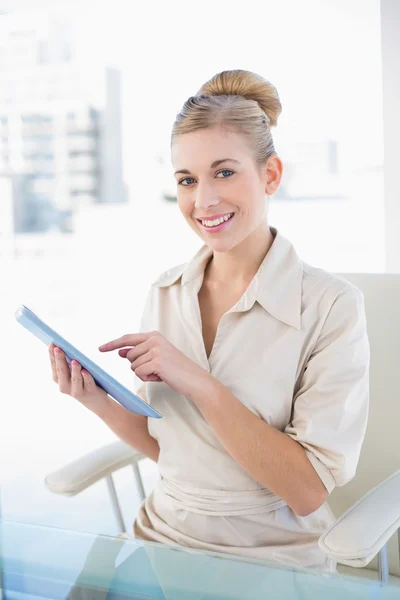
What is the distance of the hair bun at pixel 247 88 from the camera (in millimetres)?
1270

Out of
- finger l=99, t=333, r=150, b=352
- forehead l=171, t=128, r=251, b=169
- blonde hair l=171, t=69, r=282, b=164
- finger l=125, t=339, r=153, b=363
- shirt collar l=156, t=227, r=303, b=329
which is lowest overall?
finger l=125, t=339, r=153, b=363

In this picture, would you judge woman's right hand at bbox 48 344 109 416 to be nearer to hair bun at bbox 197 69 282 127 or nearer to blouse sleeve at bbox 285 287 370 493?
blouse sleeve at bbox 285 287 370 493

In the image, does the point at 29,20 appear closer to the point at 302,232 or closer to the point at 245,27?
the point at 245,27

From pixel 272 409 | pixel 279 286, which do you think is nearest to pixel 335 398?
pixel 272 409

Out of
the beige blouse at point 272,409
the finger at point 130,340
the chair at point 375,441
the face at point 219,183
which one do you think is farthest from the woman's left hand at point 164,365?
the chair at point 375,441

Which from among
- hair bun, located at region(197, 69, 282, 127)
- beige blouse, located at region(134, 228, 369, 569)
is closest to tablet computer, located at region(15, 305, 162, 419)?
beige blouse, located at region(134, 228, 369, 569)

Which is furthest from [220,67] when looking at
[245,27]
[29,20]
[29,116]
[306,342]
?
[306,342]

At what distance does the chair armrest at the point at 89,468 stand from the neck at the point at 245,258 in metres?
0.40

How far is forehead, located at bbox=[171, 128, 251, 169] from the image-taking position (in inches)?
47.4

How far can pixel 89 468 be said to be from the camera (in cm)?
138

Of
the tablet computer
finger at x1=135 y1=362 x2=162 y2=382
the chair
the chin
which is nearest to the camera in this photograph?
the tablet computer

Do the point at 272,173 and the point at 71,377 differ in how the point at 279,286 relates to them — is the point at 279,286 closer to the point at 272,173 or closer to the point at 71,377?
the point at 272,173

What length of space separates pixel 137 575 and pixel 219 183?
0.65 metres

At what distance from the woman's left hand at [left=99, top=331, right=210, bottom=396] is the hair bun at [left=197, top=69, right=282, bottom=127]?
0.46 m
